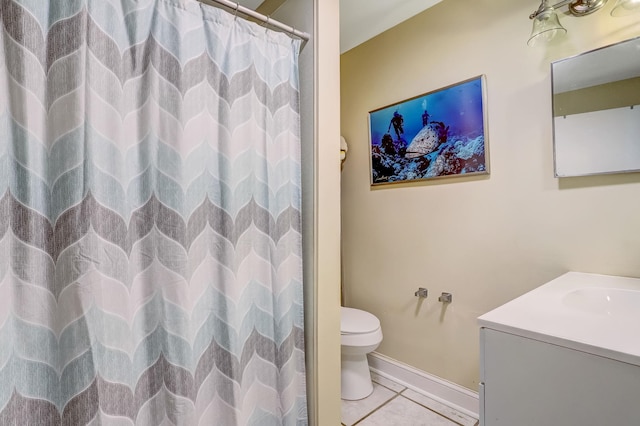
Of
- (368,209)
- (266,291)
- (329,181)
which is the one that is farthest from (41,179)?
(368,209)

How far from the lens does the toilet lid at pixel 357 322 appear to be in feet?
6.26

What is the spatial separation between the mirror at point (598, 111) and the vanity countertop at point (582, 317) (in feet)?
1.73

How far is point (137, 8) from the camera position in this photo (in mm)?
945

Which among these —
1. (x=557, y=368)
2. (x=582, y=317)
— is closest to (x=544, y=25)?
(x=582, y=317)

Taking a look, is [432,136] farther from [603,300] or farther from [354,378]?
[354,378]

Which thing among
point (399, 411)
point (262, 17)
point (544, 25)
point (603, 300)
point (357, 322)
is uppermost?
point (544, 25)

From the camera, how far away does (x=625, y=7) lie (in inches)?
51.2

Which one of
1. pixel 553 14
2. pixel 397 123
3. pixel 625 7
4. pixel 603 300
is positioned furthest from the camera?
pixel 397 123

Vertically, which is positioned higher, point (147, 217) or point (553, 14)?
point (553, 14)

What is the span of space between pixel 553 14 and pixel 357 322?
1.91 m

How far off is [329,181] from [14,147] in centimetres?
99

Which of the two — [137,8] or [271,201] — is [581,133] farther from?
[137,8]

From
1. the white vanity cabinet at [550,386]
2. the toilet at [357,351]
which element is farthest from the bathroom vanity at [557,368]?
the toilet at [357,351]

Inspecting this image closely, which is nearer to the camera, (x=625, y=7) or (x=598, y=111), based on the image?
(x=625, y=7)
